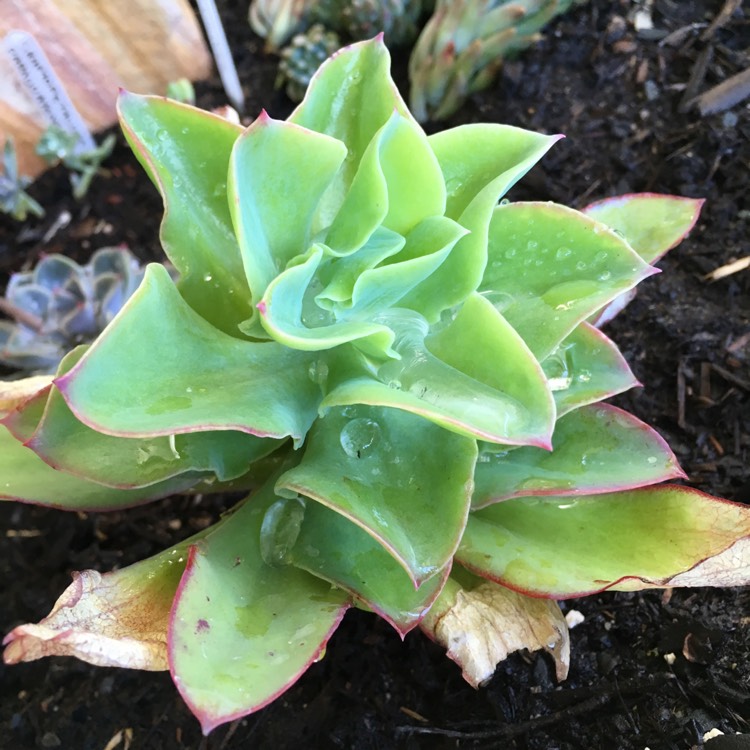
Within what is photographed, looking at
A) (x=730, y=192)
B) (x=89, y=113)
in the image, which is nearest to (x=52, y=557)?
(x=89, y=113)

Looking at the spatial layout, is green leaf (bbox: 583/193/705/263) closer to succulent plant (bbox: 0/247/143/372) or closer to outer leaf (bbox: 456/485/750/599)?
outer leaf (bbox: 456/485/750/599)

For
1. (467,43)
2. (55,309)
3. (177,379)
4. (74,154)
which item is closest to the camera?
(177,379)

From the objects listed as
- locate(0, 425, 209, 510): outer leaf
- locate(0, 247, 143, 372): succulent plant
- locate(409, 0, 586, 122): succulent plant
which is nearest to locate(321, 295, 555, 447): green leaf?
locate(0, 425, 209, 510): outer leaf

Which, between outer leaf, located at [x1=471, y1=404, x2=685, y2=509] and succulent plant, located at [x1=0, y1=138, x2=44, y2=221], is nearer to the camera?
outer leaf, located at [x1=471, y1=404, x2=685, y2=509]

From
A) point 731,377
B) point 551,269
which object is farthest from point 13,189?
point 731,377

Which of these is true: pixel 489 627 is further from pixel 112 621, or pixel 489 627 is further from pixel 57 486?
pixel 57 486

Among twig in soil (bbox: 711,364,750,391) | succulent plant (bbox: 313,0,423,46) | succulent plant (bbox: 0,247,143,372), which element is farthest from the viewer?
succulent plant (bbox: 313,0,423,46)
